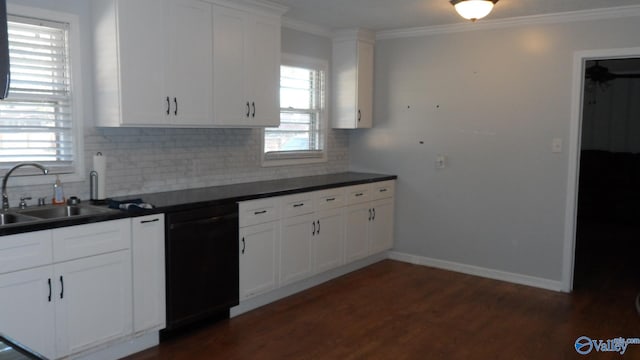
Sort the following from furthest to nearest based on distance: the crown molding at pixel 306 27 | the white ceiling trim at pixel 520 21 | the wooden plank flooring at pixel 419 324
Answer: the crown molding at pixel 306 27, the white ceiling trim at pixel 520 21, the wooden plank flooring at pixel 419 324

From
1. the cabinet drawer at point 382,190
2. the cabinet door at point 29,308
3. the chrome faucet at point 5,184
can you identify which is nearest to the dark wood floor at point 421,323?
the cabinet door at point 29,308

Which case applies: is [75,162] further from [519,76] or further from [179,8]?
[519,76]

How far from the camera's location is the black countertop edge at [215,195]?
9.07 feet

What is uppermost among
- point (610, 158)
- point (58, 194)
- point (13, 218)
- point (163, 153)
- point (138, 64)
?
point (138, 64)

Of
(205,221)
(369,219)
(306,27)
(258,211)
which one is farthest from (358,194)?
(205,221)

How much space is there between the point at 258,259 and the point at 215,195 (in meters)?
0.60

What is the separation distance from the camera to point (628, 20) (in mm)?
→ 4234

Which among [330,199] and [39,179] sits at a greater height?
[39,179]

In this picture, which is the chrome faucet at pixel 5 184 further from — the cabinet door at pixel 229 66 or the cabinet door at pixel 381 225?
the cabinet door at pixel 381 225

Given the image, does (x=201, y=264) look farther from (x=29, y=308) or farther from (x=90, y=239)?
(x=29, y=308)

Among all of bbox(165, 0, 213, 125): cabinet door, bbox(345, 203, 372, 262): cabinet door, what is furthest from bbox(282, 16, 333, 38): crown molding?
bbox(345, 203, 372, 262): cabinet door

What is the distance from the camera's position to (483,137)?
498cm

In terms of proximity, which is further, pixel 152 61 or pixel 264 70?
pixel 264 70

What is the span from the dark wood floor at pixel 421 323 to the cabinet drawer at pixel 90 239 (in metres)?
0.76
